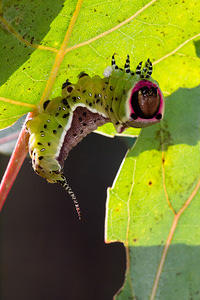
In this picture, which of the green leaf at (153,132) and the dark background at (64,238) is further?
the dark background at (64,238)

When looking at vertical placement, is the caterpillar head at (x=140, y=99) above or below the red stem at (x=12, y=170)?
above

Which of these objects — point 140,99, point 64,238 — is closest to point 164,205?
point 140,99

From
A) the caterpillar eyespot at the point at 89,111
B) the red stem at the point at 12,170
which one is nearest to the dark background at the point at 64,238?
the caterpillar eyespot at the point at 89,111

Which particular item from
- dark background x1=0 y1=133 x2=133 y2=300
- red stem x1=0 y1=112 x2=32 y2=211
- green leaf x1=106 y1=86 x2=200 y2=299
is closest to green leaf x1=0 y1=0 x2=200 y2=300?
green leaf x1=106 y1=86 x2=200 y2=299

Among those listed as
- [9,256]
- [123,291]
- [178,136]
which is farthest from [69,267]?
[178,136]

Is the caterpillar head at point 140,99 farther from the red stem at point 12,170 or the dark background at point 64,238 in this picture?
the dark background at point 64,238

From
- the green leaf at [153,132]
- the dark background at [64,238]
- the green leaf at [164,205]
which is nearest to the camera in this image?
the green leaf at [153,132]
